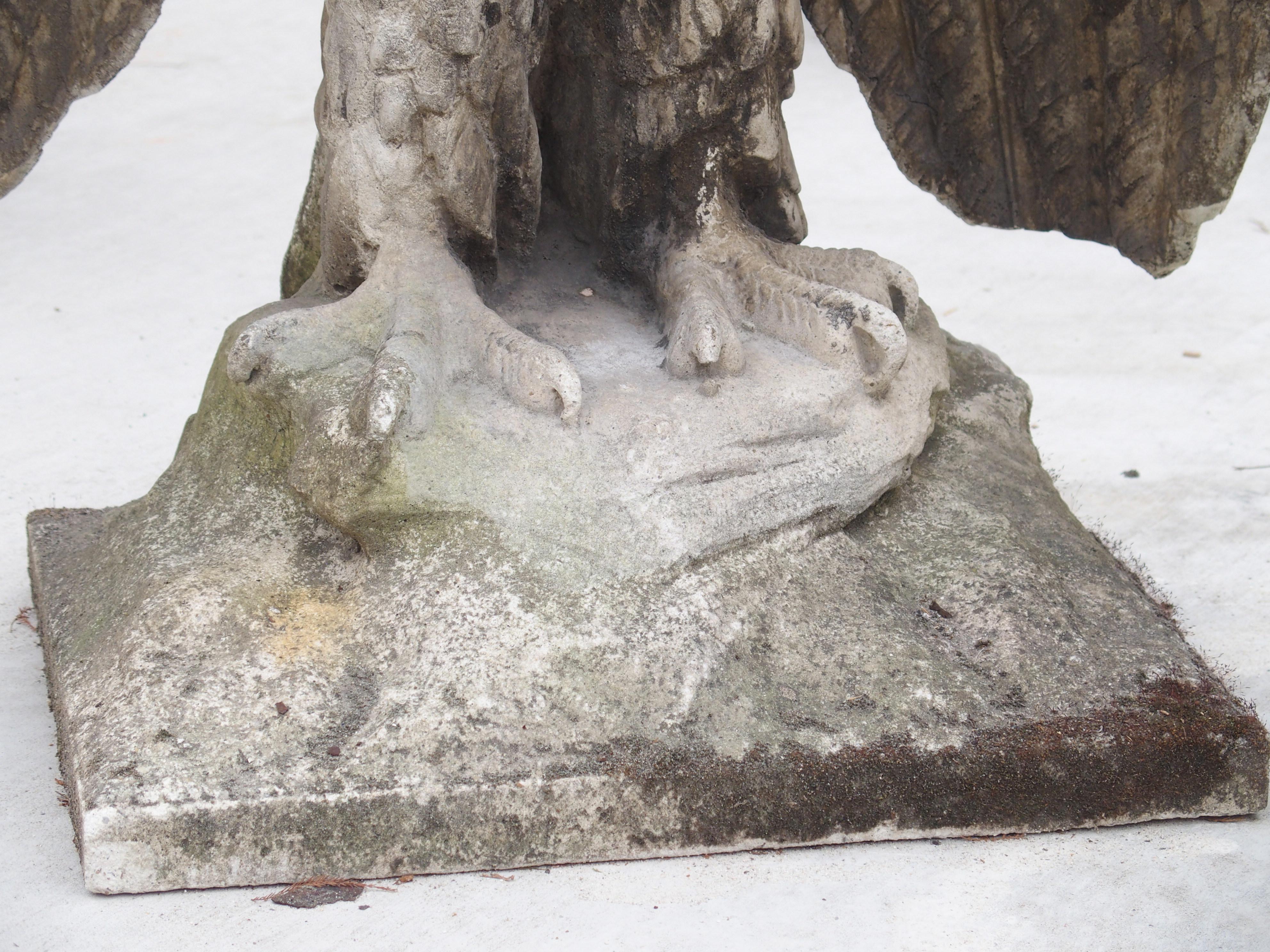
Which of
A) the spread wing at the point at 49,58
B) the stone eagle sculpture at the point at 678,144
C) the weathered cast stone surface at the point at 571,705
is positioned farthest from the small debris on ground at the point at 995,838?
the spread wing at the point at 49,58

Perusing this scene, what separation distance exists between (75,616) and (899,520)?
1209 mm

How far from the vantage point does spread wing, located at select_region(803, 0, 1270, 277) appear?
2.67 metres

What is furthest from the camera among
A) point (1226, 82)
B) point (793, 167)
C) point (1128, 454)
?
point (1128, 454)

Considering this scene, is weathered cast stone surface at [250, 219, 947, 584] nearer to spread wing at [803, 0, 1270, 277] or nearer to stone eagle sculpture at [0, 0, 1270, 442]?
stone eagle sculpture at [0, 0, 1270, 442]

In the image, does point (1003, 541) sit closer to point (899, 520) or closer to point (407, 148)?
point (899, 520)

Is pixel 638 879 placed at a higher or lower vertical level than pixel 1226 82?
lower

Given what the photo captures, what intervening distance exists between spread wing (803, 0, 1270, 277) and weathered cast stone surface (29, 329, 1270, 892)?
0.76 metres

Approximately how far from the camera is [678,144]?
2684 millimetres

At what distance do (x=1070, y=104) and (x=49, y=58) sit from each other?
165 centimetres

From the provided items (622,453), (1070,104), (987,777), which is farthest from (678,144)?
(987,777)

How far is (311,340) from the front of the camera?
2432 millimetres

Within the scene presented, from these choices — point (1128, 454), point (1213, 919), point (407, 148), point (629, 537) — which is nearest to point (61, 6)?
point (407, 148)

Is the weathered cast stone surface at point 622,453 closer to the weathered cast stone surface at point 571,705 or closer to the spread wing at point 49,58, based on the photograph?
the weathered cast stone surface at point 571,705

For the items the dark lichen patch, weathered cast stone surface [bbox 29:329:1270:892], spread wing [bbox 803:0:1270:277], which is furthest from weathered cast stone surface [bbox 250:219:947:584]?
spread wing [bbox 803:0:1270:277]
